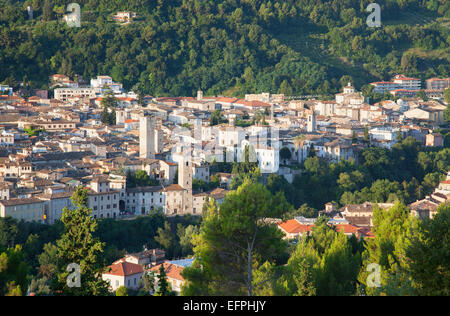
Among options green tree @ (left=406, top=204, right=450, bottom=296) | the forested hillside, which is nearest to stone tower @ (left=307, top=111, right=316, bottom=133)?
the forested hillside

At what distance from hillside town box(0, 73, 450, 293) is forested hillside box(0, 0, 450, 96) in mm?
2045

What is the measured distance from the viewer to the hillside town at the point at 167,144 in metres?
21.0

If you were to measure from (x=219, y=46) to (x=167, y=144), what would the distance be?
66.9 ft

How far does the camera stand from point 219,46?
45.8m

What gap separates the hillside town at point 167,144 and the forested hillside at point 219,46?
80.5 inches

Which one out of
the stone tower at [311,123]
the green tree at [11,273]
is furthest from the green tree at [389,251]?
the stone tower at [311,123]

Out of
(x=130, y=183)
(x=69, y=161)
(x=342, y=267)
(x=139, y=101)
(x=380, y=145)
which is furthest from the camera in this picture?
(x=139, y=101)

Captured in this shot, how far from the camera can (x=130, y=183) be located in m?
22.8

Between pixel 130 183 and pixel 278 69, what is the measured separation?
22.7 m

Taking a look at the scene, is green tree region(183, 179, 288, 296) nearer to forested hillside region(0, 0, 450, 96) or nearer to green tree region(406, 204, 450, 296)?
green tree region(406, 204, 450, 296)

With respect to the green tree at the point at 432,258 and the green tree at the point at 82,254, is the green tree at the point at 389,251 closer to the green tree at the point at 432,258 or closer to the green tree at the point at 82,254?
the green tree at the point at 432,258

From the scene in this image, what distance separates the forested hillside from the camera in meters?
41.5
